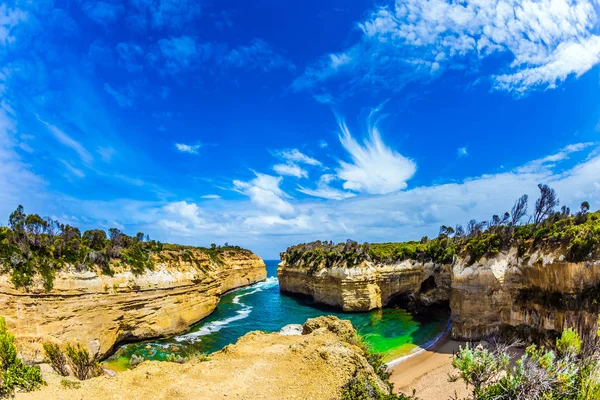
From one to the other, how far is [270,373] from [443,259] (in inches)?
1343

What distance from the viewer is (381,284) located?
45.4 m

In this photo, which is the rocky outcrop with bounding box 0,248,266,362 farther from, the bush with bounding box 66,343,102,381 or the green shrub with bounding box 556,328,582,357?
the green shrub with bounding box 556,328,582,357

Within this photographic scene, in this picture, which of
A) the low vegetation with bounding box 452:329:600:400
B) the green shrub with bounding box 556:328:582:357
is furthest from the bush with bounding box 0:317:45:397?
the green shrub with bounding box 556:328:582:357

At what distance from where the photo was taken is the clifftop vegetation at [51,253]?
2408 cm

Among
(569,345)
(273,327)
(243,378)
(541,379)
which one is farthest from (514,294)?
(273,327)

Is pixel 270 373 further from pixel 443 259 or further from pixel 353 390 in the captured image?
pixel 443 259

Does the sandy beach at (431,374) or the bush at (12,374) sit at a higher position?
the bush at (12,374)

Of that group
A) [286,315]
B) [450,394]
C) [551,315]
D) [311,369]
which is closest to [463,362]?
[311,369]

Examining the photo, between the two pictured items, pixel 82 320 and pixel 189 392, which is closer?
pixel 189 392

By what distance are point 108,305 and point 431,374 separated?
2788cm

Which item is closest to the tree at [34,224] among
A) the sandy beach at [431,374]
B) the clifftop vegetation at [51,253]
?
the clifftop vegetation at [51,253]

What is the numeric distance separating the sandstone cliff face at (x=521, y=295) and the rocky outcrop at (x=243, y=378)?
15.9 m

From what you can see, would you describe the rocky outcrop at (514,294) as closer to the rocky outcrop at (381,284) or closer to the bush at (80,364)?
the rocky outcrop at (381,284)

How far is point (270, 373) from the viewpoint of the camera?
14766 mm
